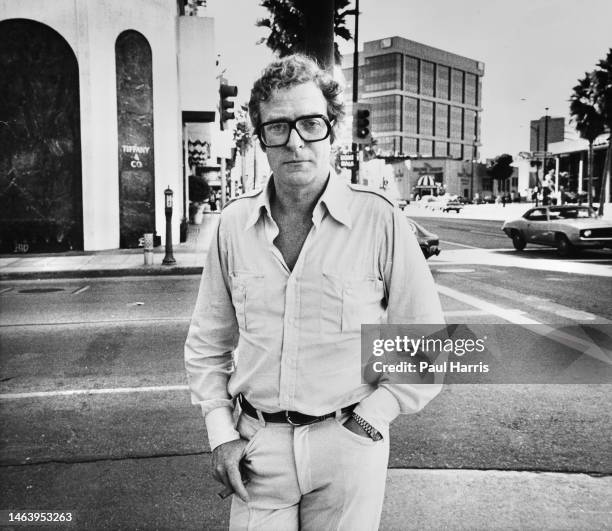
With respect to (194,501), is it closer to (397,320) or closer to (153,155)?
(397,320)

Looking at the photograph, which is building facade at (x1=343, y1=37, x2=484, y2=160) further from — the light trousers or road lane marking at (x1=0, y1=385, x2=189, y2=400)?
the light trousers

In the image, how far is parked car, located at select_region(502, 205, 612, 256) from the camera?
55.5 feet

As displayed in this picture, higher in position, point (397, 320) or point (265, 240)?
point (265, 240)

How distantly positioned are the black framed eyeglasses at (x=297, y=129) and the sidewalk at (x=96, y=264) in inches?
476

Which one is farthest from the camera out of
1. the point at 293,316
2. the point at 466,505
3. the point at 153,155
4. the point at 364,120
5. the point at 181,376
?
the point at 153,155

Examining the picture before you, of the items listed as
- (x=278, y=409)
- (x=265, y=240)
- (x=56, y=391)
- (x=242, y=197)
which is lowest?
(x=56, y=391)

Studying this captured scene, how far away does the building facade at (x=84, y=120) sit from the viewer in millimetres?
17484

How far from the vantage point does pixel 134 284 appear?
12.3 meters

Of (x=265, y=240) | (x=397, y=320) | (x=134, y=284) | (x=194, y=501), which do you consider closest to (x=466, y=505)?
(x=194, y=501)

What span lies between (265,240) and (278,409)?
49 cm

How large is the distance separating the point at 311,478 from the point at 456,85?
535 feet

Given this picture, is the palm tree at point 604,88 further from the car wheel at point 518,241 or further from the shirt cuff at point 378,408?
the shirt cuff at point 378,408

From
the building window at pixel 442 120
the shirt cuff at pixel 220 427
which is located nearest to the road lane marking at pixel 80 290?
the shirt cuff at pixel 220 427

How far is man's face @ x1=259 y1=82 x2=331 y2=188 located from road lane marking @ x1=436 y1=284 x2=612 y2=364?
5.39 m
